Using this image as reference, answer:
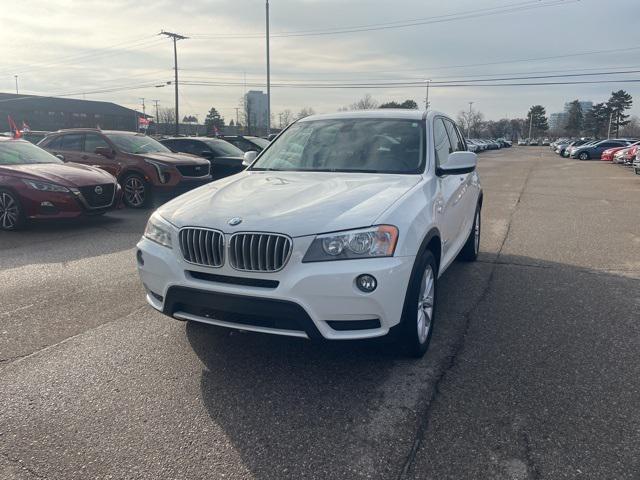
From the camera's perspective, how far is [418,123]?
472cm

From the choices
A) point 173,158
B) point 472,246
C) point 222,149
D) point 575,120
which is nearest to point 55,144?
point 173,158

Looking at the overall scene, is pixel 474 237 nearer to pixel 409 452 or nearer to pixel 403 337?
pixel 403 337

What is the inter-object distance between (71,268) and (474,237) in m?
4.91

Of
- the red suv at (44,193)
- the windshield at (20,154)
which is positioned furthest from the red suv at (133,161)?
the red suv at (44,193)

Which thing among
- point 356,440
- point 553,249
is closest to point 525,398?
point 356,440

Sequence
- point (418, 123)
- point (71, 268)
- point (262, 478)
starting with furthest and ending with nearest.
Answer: point (71, 268), point (418, 123), point (262, 478)

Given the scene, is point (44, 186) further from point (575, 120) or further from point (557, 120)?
point (557, 120)

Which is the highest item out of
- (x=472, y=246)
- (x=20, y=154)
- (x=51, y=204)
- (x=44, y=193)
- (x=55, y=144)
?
(x=55, y=144)

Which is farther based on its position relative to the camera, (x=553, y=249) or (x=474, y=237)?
(x=553, y=249)

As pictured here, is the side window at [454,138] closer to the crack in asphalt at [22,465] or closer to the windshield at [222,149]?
the crack in asphalt at [22,465]

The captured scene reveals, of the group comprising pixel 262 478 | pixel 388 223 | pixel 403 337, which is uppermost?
pixel 388 223

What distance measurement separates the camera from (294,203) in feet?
11.3

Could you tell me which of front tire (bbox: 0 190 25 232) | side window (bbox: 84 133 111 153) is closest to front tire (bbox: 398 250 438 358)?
front tire (bbox: 0 190 25 232)

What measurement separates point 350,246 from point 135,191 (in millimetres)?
9351
